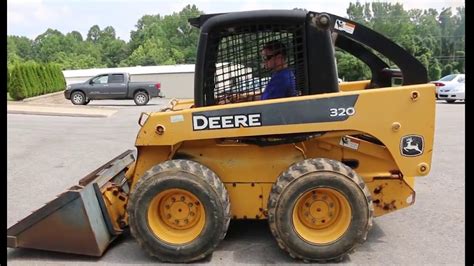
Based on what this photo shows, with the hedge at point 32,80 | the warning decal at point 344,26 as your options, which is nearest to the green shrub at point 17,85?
the hedge at point 32,80

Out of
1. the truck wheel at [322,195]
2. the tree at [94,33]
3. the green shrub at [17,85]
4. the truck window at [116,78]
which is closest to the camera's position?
the truck wheel at [322,195]

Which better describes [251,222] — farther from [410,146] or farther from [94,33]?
[94,33]

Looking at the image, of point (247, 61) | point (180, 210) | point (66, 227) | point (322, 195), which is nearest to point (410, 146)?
point (322, 195)

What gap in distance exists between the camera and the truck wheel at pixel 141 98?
27125mm

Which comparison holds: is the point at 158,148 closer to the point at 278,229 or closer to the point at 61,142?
the point at 278,229

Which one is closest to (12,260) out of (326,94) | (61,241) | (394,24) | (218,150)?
(61,241)

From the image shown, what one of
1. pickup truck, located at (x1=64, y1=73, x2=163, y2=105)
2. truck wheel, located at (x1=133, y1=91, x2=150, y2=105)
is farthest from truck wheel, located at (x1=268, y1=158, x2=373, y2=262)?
truck wheel, located at (x1=133, y1=91, x2=150, y2=105)

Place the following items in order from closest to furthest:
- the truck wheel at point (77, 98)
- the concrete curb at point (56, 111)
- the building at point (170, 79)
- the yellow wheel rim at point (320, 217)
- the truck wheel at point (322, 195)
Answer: the truck wheel at point (322, 195) → the yellow wheel rim at point (320, 217) → the concrete curb at point (56, 111) → the truck wheel at point (77, 98) → the building at point (170, 79)

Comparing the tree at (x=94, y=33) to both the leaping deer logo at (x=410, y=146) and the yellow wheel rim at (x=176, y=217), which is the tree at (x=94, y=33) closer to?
the yellow wheel rim at (x=176, y=217)

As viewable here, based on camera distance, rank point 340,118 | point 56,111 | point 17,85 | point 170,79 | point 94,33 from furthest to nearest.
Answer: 1. point 94,33
2. point 170,79
3. point 17,85
4. point 56,111
5. point 340,118

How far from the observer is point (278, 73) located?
4746mm

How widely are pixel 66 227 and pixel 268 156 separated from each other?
1.91 metres

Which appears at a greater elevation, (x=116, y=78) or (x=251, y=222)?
(x=116, y=78)

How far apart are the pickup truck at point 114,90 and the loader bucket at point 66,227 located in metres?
22.6
